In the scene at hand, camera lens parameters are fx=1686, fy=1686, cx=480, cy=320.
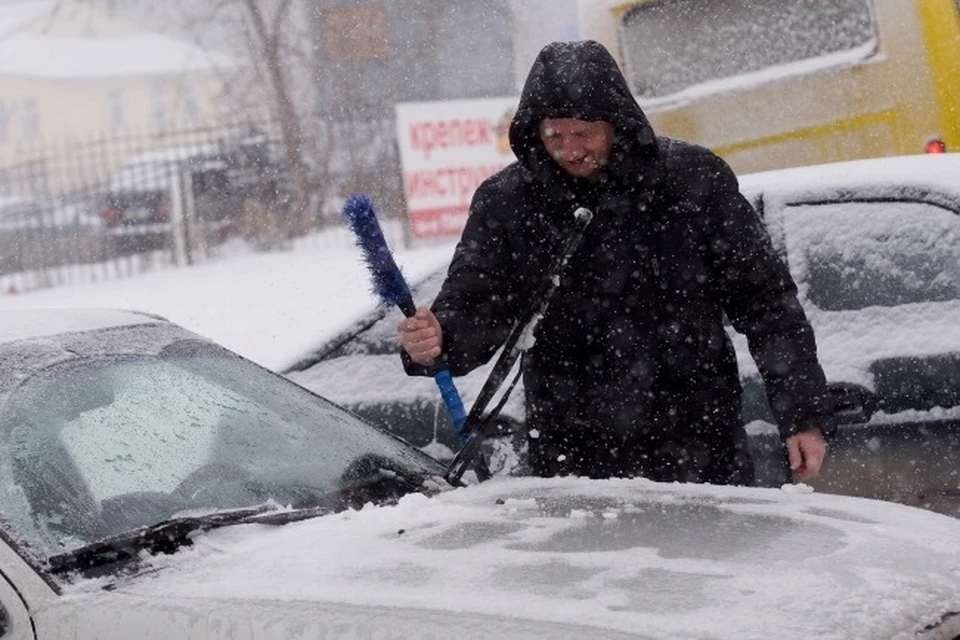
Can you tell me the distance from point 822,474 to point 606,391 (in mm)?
1067

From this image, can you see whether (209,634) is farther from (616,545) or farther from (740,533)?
(740,533)

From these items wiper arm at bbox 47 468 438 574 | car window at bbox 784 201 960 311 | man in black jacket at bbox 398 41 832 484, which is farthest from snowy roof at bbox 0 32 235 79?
wiper arm at bbox 47 468 438 574

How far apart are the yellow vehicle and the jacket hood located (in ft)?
14.1

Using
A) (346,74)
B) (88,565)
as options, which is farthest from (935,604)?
(346,74)

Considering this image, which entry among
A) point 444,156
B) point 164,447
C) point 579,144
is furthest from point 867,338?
point 444,156

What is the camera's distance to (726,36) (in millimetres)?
9023

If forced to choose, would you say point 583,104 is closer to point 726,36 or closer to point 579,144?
point 579,144

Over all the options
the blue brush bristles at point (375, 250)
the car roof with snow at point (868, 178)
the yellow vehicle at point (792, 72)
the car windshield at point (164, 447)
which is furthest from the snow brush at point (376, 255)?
the yellow vehicle at point (792, 72)

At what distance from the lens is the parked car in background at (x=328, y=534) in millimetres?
2410

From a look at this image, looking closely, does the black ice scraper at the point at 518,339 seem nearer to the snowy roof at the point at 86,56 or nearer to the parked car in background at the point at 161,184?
the parked car in background at the point at 161,184

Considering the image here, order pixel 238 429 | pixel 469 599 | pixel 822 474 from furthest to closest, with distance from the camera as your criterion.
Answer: pixel 822 474
pixel 238 429
pixel 469 599

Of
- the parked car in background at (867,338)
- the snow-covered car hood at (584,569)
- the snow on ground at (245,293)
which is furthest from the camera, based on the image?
the snow on ground at (245,293)

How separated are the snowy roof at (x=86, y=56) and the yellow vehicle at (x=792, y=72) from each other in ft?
180

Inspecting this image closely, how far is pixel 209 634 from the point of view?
2500 mm
